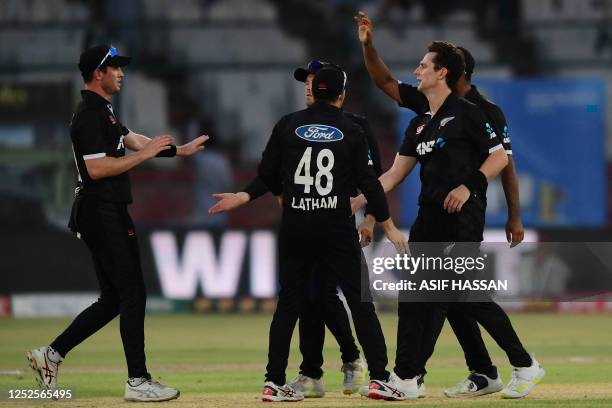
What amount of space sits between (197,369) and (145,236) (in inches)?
299

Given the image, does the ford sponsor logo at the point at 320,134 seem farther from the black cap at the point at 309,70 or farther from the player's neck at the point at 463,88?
the player's neck at the point at 463,88

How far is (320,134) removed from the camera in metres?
8.86

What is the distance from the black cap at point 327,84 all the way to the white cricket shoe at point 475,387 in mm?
2172

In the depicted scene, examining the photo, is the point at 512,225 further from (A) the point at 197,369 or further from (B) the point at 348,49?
(B) the point at 348,49

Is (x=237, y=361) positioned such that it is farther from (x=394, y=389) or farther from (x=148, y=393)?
(x=394, y=389)

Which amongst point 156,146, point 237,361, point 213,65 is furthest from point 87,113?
point 213,65

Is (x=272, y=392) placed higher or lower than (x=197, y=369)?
higher

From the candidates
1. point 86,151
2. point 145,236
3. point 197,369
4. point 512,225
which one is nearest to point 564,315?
point 145,236

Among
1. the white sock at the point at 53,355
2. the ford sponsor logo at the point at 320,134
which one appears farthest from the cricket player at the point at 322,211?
the white sock at the point at 53,355

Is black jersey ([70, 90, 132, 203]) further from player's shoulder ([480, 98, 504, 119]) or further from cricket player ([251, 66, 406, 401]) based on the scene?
player's shoulder ([480, 98, 504, 119])

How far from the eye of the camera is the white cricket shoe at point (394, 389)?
886 cm

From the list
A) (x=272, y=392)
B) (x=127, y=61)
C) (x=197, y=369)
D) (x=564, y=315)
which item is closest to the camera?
(x=272, y=392)

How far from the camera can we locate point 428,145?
9055 millimetres

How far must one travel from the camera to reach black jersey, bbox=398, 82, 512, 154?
30.9 feet
